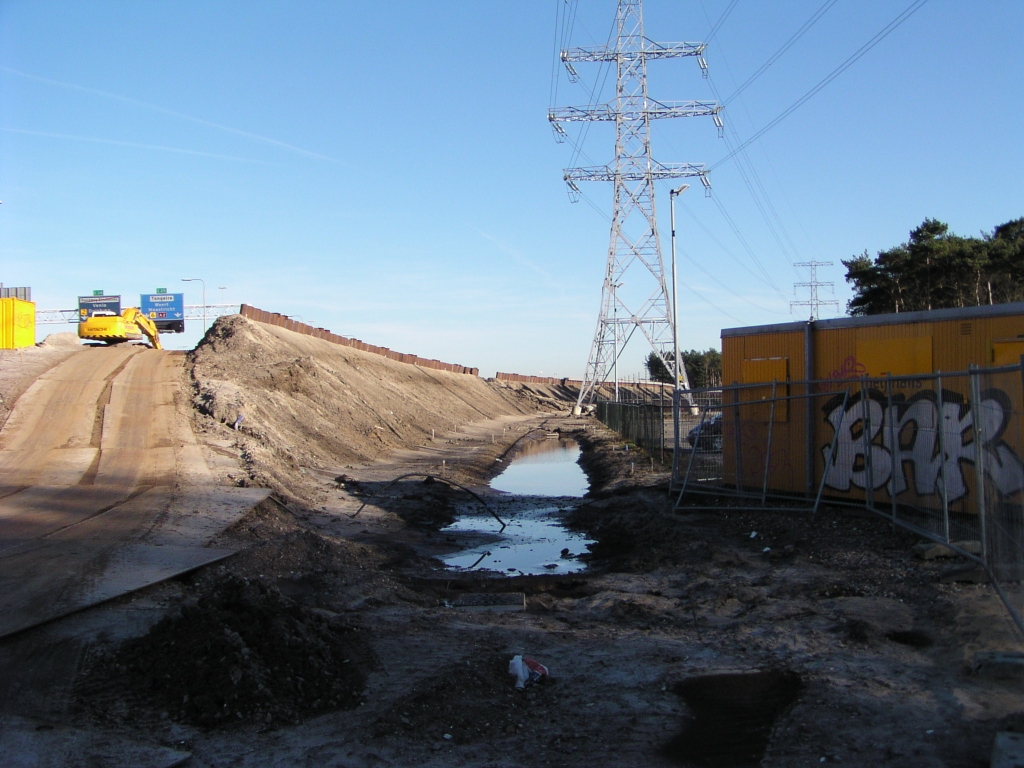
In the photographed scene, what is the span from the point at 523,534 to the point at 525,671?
10410mm

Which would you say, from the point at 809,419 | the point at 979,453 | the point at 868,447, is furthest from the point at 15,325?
the point at 979,453

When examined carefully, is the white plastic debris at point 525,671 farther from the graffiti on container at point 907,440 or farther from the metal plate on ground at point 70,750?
the graffiti on container at point 907,440

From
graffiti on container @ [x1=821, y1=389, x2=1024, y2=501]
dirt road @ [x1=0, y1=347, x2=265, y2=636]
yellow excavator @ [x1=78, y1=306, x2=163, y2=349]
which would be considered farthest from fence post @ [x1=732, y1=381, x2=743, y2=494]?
yellow excavator @ [x1=78, y1=306, x2=163, y2=349]

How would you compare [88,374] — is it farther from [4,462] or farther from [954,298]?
[954,298]

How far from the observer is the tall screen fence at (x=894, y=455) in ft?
23.1

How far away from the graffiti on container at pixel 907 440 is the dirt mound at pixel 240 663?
5.99 m

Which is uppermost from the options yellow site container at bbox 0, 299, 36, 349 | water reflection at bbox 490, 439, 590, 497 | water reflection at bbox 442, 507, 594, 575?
yellow site container at bbox 0, 299, 36, 349

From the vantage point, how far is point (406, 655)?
7.16 metres

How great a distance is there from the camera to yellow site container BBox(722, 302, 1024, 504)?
11.2m

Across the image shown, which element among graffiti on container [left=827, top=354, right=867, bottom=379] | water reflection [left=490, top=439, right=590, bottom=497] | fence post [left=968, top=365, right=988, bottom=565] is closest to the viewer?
fence post [left=968, top=365, right=988, bottom=565]

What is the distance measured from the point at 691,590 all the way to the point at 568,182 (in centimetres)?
3920

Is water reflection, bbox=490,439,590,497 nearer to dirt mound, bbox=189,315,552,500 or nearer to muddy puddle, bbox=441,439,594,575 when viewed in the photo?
muddy puddle, bbox=441,439,594,575

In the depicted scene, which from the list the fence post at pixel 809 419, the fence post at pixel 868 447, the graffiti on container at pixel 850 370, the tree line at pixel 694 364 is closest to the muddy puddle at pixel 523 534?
the fence post at pixel 809 419

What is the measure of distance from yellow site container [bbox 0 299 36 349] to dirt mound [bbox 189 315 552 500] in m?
10.3
